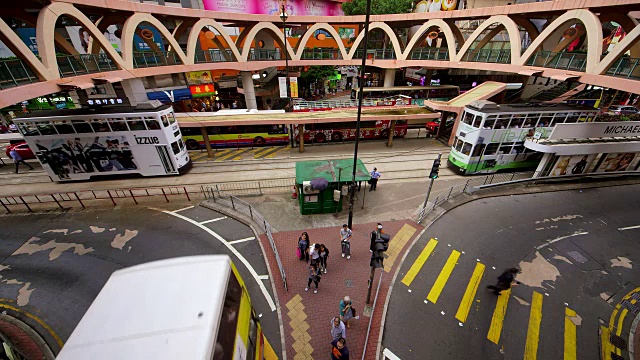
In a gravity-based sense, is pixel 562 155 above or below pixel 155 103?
below

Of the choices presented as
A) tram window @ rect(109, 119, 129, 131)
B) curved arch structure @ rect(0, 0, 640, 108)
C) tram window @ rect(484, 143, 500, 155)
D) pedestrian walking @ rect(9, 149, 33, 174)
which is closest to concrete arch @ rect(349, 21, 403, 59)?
curved arch structure @ rect(0, 0, 640, 108)

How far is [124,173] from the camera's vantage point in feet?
54.7

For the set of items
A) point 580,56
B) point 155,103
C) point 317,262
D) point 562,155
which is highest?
point 580,56

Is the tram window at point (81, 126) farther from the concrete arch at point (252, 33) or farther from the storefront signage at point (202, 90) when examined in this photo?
the concrete arch at point (252, 33)

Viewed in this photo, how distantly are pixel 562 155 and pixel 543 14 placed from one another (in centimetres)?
1470

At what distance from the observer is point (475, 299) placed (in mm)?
9000

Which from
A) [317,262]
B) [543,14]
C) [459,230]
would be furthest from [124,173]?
[543,14]

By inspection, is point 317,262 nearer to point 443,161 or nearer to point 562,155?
point 443,161

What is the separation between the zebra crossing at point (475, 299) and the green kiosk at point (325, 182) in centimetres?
472

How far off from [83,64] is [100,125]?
219 inches

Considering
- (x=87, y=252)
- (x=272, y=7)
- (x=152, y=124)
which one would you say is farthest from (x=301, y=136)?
(x=272, y=7)

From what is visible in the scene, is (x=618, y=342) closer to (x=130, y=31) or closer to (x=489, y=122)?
(x=489, y=122)

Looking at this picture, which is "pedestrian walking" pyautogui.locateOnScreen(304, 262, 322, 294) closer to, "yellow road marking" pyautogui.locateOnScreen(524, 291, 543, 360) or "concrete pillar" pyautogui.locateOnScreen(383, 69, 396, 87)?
"yellow road marking" pyautogui.locateOnScreen(524, 291, 543, 360)

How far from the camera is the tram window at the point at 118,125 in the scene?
48.0 feet
